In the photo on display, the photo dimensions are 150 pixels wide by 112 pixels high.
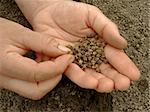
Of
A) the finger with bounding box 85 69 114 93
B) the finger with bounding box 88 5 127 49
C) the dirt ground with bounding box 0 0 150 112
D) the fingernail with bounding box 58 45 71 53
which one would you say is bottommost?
the dirt ground with bounding box 0 0 150 112

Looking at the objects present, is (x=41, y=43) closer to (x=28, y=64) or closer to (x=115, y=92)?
(x=28, y=64)

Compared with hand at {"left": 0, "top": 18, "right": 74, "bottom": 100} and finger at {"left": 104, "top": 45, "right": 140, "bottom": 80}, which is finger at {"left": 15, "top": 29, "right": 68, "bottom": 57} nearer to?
hand at {"left": 0, "top": 18, "right": 74, "bottom": 100}

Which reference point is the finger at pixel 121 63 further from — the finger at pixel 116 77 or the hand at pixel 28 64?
the hand at pixel 28 64

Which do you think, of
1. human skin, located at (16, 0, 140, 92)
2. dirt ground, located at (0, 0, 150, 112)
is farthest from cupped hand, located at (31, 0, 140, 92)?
dirt ground, located at (0, 0, 150, 112)

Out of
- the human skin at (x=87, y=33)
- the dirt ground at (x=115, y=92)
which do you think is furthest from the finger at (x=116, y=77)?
the dirt ground at (x=115, y=92)

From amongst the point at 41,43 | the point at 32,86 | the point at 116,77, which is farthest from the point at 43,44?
the point at 116,77
